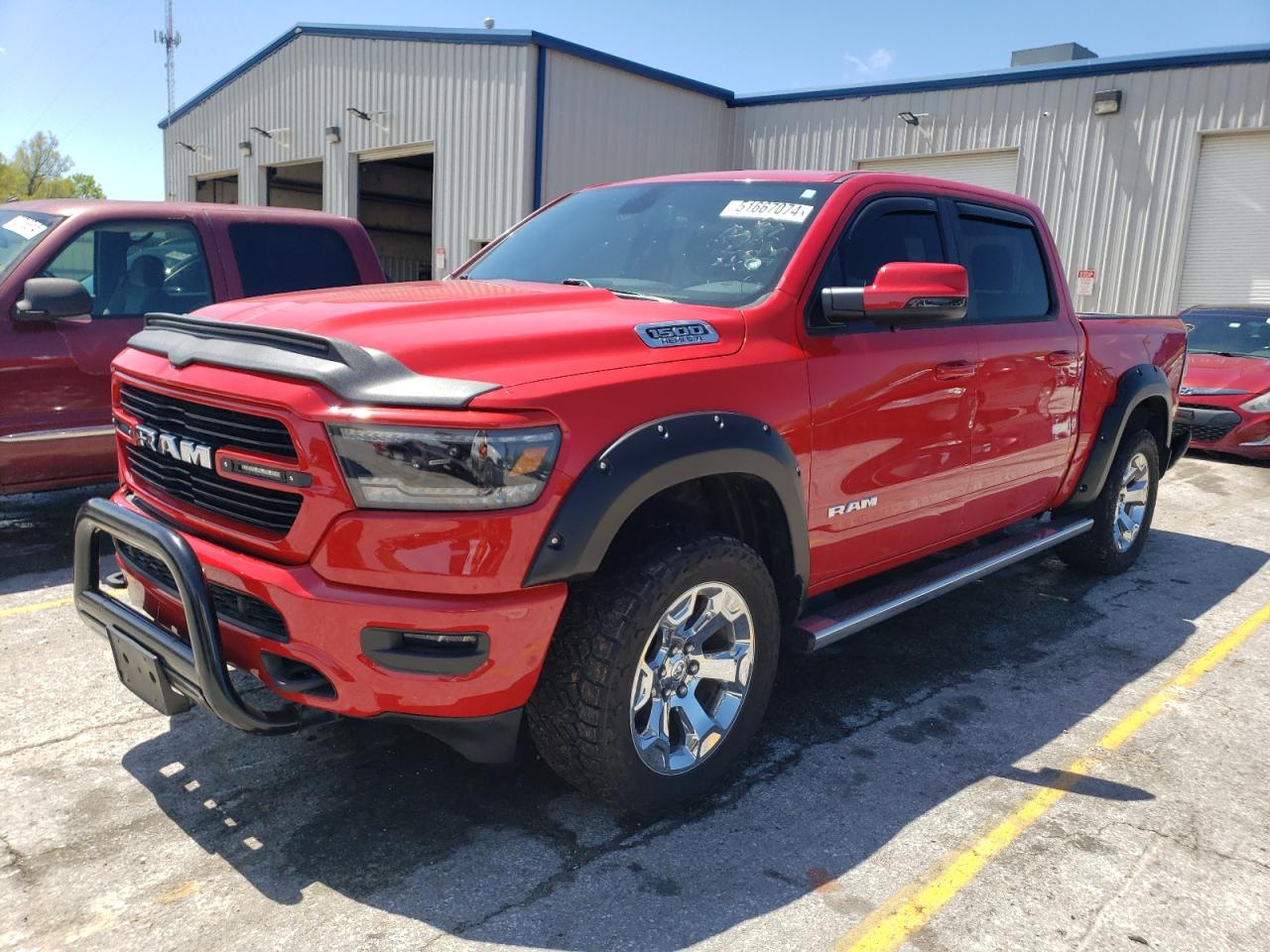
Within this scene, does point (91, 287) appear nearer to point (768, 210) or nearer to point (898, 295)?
point (768, 210)

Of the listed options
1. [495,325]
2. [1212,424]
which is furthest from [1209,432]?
[495,325]

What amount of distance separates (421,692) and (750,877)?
3.48 feet

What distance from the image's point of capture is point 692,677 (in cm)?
309

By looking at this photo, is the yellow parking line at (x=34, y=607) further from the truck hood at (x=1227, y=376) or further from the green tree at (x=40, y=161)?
the green tree at (x=40, y=161)

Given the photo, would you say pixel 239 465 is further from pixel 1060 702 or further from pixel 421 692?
pixel 1060 702

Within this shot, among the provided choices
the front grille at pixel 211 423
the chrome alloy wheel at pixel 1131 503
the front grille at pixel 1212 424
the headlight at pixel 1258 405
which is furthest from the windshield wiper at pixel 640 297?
the headlight at pixel 1258 405

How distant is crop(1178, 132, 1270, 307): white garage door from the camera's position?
14.1 metres

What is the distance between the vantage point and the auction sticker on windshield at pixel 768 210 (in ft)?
12.0

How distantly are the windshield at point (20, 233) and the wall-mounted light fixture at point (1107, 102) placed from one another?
1437cm

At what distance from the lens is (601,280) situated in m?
3.76

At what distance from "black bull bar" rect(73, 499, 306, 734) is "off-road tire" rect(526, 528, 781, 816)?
25.1 inches

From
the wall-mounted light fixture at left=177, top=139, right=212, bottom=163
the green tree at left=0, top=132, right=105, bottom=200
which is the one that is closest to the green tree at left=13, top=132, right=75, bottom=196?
the green tree at left=0, top=132, right=105, bottom=200

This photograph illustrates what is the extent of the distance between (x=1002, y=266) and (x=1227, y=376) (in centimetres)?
733

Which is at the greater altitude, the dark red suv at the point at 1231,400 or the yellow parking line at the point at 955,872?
the dark red suv at the point at 1231,400
